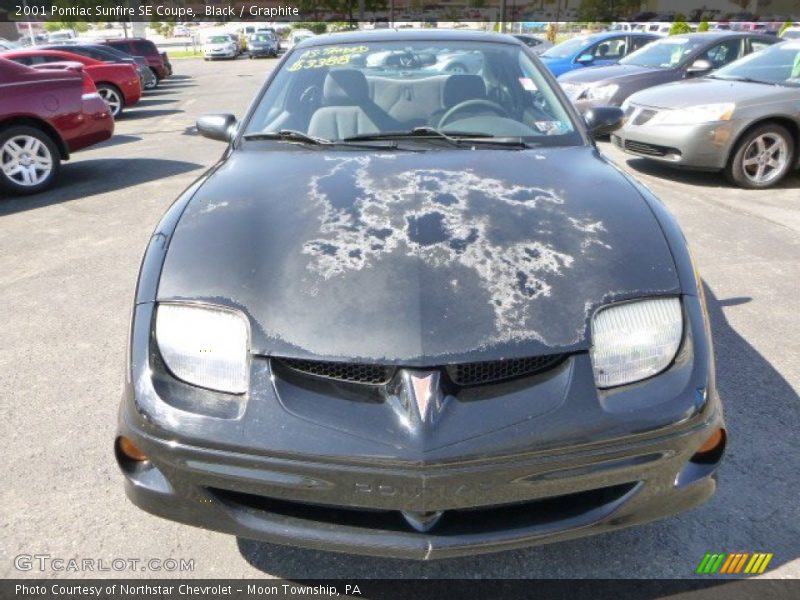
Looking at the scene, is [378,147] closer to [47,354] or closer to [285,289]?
[285,289]

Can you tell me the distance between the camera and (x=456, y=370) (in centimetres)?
165

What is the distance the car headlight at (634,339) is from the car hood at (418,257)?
43 mm

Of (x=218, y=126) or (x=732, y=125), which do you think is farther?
(x=732, y=125)

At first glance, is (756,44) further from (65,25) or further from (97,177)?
(65,25)

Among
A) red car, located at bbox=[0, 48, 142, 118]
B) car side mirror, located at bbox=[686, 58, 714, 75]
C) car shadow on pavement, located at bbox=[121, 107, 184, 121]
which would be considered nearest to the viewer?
car side mirror, located at bbox=[686, 58, 714, 75]

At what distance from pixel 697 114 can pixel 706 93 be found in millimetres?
480

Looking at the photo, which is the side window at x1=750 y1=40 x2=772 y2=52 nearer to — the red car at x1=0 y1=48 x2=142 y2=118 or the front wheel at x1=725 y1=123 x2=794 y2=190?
the front wheel at x1=725 y1=123 x2=794 y2=190

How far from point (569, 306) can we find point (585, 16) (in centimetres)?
7060

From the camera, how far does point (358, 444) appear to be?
5.13ft

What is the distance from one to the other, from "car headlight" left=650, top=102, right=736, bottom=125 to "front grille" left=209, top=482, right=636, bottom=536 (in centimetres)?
585

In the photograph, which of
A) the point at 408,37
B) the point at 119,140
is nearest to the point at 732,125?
the point at 408,37

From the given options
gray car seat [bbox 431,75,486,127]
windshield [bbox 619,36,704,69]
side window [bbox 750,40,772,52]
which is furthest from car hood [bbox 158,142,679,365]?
side window [bbox 750,40,772,52]

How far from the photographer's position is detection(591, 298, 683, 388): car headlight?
1709mm

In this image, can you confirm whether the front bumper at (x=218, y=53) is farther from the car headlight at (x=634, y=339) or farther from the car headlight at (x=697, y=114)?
the car headlight at (x=634, y=339)
